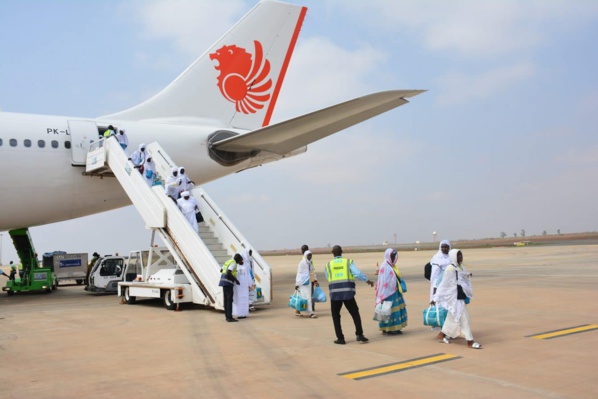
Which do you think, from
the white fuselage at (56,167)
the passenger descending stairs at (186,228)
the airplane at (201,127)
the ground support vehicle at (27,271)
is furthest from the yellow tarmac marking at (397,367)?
the ground support vehicle at (27,271)

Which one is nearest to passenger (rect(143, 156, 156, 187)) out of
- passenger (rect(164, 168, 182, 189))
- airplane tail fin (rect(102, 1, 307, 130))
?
passenger (rect(164, 168, 182, 189))

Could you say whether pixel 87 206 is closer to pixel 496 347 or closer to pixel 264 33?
pixel 264 33

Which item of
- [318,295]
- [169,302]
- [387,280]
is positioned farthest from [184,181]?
[387,280]

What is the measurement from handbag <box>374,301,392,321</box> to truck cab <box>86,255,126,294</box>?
14339mm

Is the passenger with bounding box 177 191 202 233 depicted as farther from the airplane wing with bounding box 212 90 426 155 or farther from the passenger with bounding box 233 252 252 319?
the airplane wing with bounding box 212 90 426 155

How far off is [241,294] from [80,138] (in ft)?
34.9

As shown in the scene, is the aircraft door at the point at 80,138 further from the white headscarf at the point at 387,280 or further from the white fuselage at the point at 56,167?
the white headscarf at the point at 387,280

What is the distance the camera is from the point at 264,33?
2405 cm

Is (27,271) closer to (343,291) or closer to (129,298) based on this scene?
(129,298)

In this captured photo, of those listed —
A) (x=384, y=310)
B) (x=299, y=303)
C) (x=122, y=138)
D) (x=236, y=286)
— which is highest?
(x=122, y=138)

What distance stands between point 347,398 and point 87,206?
16957 millimetres

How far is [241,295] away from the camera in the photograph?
12.4 metres

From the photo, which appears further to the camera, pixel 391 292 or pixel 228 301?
pixel 228 301

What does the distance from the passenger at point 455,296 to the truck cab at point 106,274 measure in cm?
1553
